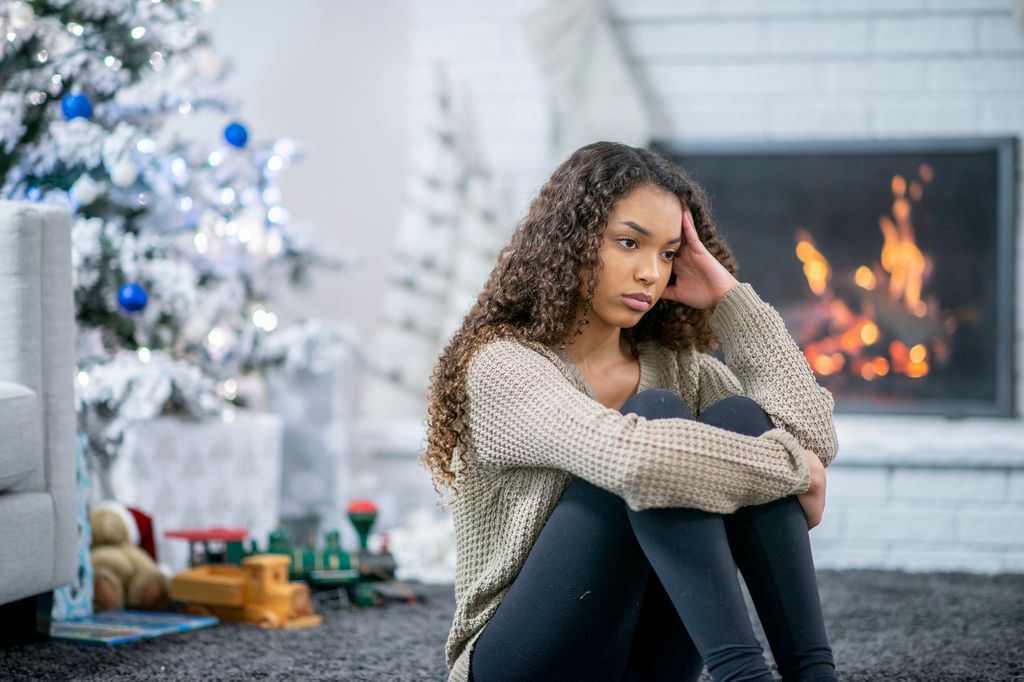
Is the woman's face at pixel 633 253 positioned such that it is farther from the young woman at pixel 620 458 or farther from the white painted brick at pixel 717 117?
the white painted brick at pixel 717 117

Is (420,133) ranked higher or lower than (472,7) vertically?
lower

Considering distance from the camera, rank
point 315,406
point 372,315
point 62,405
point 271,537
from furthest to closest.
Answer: point 372,315 → point 315,406 → point 271,537 → point 62,405

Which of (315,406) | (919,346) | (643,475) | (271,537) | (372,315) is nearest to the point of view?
(643,475)

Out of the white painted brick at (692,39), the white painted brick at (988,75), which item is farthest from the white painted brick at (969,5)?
the white painted brick at (692,39)

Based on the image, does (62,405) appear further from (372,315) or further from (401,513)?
(372,315)

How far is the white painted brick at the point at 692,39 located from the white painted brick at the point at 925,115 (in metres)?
0.39

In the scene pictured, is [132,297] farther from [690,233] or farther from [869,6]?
[869,6]

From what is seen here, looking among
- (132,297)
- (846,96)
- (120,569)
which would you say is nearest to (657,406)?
(120,569)

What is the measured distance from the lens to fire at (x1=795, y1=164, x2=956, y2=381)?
9.92 feet

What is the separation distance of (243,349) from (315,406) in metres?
0.29

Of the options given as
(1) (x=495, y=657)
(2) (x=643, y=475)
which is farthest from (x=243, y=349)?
(2) (x=643, y=475)

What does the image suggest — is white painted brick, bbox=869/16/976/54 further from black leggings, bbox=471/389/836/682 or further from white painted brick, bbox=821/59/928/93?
black leggings, bbox=471/389/836/682

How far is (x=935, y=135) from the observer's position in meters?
3.04

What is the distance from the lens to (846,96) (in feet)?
10.1
